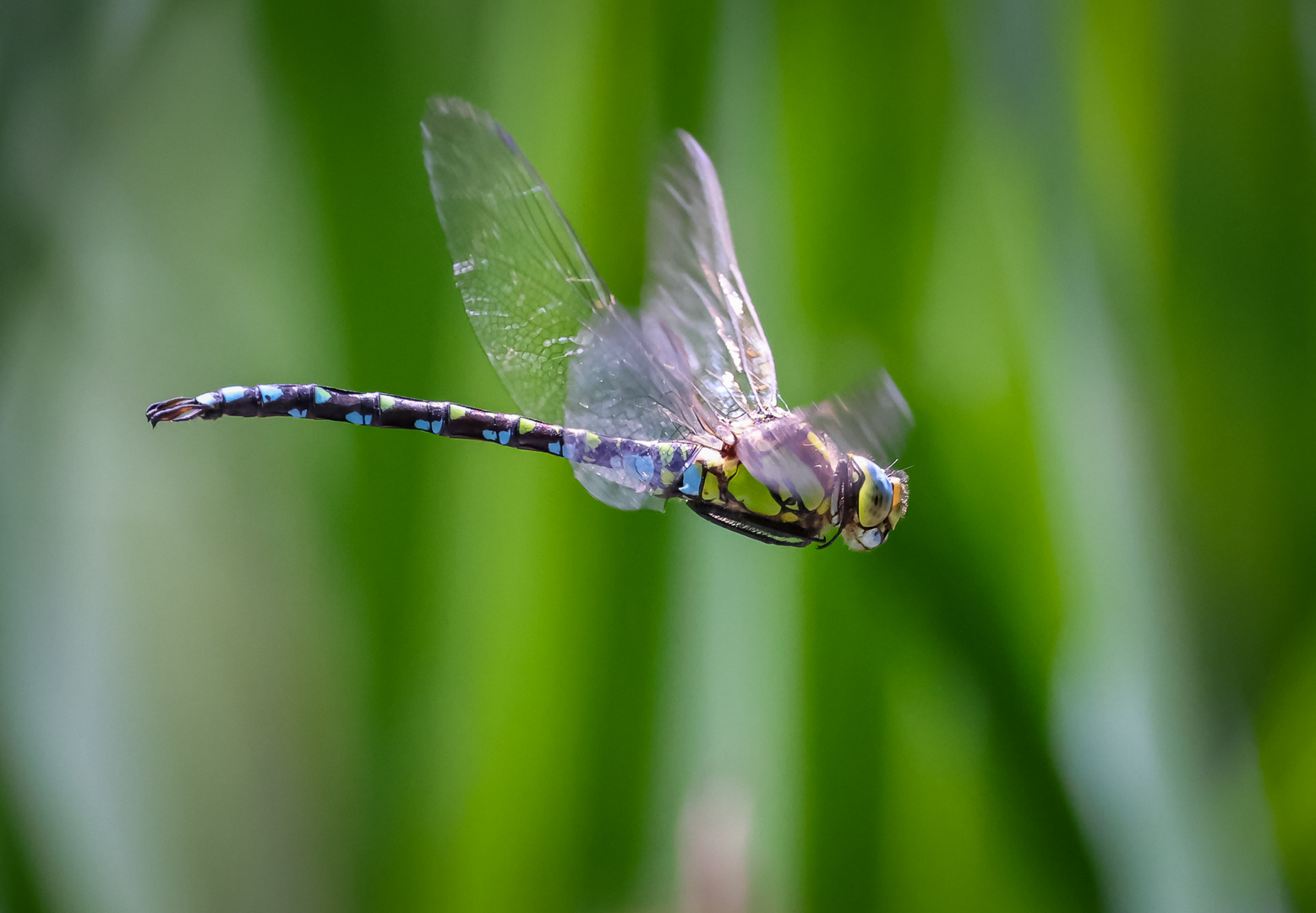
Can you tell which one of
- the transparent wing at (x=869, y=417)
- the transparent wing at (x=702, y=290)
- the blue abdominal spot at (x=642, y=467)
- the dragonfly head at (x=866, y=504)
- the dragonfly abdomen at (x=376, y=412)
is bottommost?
the dragonfly head at (x=866, y=504)

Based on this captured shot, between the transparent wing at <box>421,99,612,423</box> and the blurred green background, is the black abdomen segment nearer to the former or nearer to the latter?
the transparent wing at <box>421,99,612,423</box>

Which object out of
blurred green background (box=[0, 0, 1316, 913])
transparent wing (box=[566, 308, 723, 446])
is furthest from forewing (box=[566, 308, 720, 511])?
blurred green background (box=[0, 0, 1316, 913])

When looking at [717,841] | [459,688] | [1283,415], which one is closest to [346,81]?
[459,688]

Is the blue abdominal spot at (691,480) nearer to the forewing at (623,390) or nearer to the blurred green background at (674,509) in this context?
the forewing at (623,390)

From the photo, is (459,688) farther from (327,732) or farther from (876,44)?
(876,44)

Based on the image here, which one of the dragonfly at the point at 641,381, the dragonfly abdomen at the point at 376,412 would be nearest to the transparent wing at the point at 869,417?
the dragonfly at the point at 641,381

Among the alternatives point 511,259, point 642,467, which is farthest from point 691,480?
point 511,259
